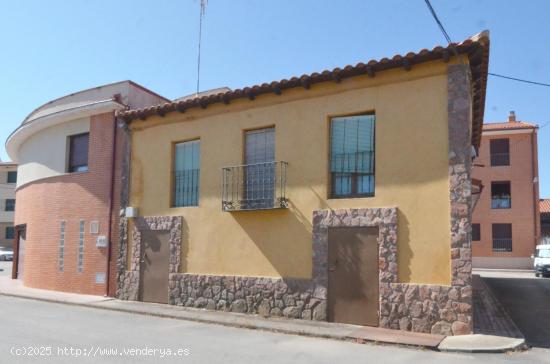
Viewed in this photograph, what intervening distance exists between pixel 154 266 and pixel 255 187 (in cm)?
383

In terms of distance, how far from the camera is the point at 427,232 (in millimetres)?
9734

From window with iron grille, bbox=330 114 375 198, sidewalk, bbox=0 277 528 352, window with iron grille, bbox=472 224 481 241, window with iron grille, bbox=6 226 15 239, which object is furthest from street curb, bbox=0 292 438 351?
window with iron grille, bbox=6 226 15 239

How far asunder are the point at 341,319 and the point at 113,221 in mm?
7660

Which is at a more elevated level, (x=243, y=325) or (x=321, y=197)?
(x=321, y=197)

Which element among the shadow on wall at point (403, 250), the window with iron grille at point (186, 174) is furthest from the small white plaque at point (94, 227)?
the shadow on wall at point (403, 250)

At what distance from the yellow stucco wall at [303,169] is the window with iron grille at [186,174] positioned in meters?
0.23

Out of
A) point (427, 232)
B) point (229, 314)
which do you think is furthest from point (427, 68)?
point (229, 314)

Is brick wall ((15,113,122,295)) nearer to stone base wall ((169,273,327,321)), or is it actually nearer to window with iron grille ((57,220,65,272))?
window with iron grille ((57,220,65,272))

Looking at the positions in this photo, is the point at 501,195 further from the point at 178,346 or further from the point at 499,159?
the point at 178,346

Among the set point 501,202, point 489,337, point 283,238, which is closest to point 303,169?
point 283,238

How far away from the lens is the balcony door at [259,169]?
1180 cm

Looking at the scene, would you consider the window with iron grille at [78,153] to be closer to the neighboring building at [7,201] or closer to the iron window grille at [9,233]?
the neighboring building at [7,201]

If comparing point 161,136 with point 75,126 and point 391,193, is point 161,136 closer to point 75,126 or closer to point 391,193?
point 75,126

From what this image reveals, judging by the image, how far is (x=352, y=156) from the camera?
36.0 feet
